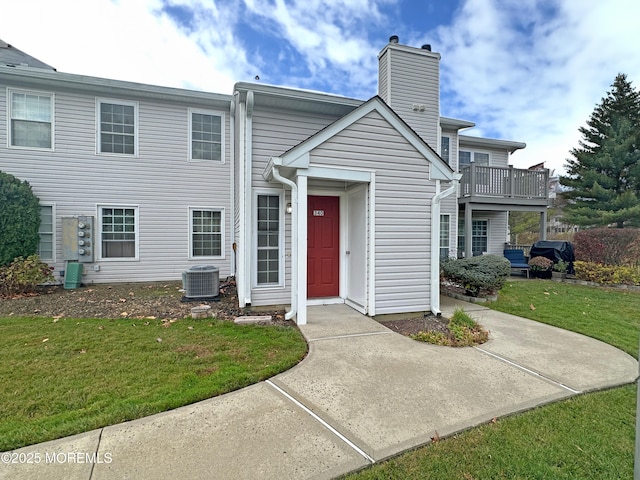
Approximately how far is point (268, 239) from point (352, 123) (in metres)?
2.64

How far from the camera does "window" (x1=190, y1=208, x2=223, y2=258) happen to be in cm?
951

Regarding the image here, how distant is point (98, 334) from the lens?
4.56 m

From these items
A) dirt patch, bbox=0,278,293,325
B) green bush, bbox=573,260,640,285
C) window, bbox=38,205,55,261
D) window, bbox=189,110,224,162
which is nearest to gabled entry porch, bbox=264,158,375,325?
dirt patch, bbox=0,278,293,325

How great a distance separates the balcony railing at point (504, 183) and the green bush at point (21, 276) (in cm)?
1326

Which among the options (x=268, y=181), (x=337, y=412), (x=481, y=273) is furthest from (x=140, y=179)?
(x=481, y=273)

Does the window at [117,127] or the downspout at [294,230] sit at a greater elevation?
the window at [117,127]

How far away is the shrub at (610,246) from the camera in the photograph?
9.22 m

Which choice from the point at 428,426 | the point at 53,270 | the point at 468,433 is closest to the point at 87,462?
the point at 428,426

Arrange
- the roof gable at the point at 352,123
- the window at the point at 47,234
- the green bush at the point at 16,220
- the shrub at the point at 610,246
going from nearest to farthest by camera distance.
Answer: the roof gable at the point at 352,123
the green bush at the point at 16,220
the window at the point at 47,234
the shrub at the point at 610,246

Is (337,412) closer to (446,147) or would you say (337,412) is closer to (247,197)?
(247,197)

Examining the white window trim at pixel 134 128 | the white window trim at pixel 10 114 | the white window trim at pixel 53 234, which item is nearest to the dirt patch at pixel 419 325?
the white window trim at pixel 134 128

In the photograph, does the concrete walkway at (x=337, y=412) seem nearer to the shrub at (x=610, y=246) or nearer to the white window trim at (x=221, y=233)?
the white window trim at (x=221, y=233)

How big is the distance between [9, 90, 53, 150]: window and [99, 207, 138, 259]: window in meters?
2.31

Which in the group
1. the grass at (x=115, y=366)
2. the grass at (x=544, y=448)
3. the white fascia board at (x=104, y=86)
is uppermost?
the white fascia board at (x=104, y=86)
